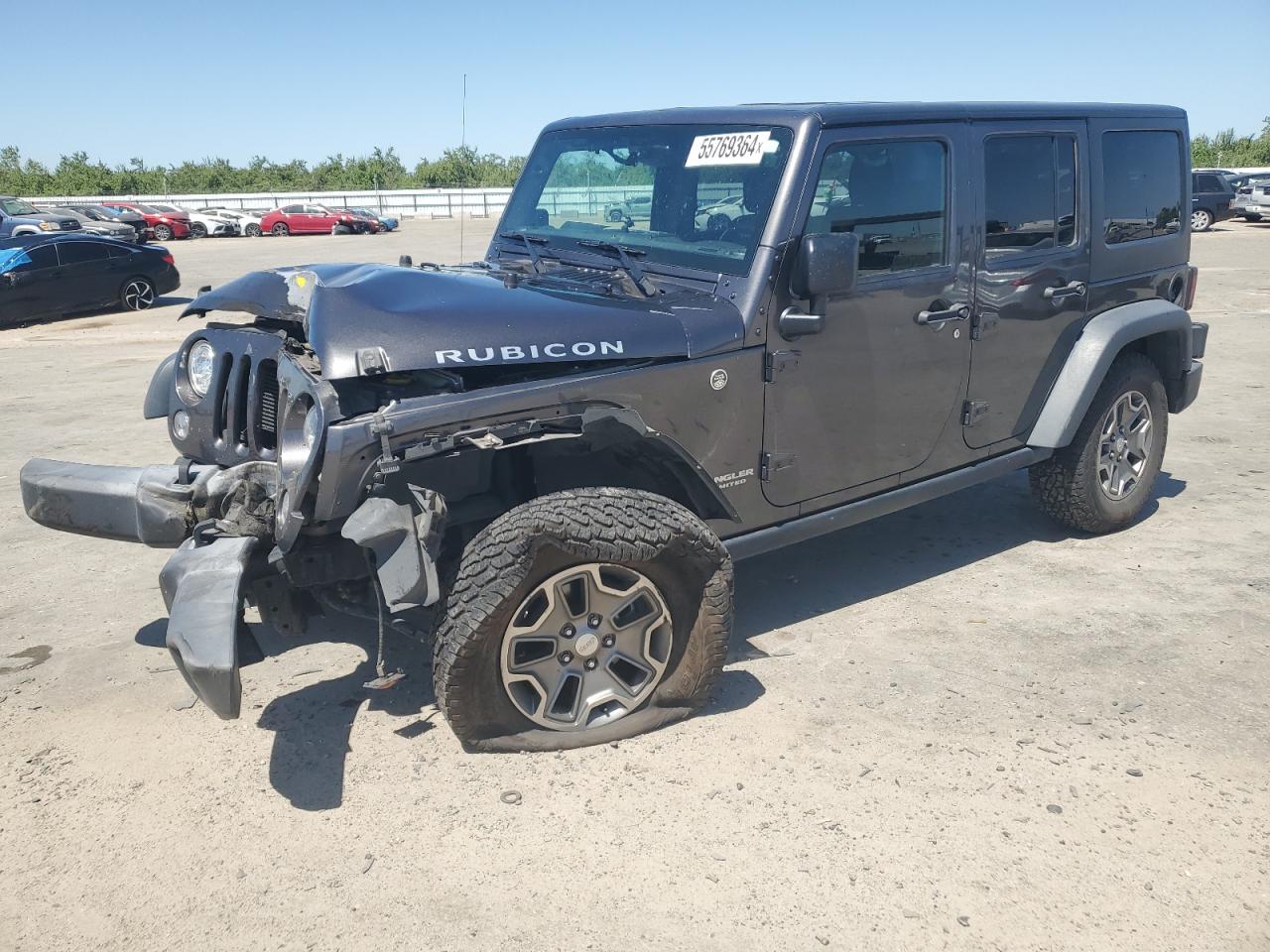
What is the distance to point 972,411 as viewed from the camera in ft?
14.8

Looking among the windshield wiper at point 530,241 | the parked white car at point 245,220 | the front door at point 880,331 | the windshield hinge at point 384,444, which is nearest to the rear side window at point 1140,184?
the front door at point 880,331

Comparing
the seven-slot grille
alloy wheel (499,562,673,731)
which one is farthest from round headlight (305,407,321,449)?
alloy wheel (499,562,673,731)

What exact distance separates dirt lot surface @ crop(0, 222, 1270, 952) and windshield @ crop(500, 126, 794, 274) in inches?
63.6

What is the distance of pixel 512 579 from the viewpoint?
10.2ft

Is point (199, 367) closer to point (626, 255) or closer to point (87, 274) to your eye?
point (626, 255)

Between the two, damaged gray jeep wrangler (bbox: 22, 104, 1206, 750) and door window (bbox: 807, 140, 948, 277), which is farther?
door window (bbox: 807, 140, 948, 277)

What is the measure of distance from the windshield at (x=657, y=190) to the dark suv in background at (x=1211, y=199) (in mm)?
28222

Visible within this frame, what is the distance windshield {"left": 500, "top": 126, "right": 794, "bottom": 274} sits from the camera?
3768mm

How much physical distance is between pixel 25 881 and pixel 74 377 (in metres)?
8.47

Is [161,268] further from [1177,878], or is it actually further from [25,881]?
[1177,878]

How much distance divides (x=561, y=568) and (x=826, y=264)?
4.44 ft

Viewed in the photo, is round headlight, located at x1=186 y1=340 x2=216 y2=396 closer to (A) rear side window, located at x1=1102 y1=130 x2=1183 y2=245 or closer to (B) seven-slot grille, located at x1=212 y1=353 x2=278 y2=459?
(B) seven-slot grille, located at x1=212 y1=353 x2=278 y2=459

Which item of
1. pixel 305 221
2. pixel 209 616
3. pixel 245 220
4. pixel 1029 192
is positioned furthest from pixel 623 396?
pixel 245 220

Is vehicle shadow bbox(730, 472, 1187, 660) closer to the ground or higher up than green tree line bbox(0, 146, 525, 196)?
closer to the ground
